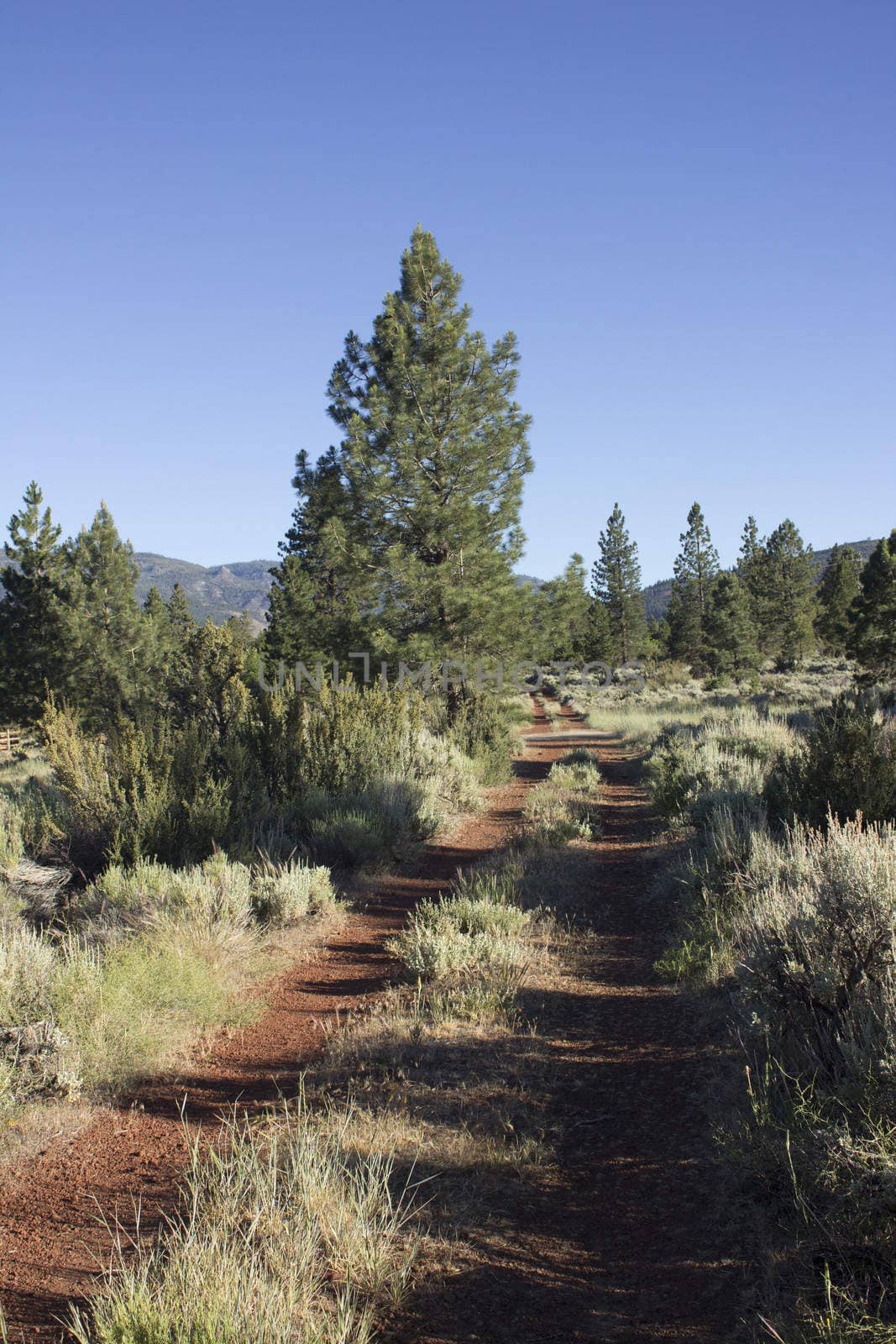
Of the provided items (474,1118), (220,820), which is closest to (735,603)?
(220,820)

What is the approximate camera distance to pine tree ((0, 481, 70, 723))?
27.9m

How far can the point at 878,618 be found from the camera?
31.2 m

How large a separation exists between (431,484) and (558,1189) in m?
14.6

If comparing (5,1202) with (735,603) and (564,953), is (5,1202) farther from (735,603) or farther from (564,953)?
(735,603)

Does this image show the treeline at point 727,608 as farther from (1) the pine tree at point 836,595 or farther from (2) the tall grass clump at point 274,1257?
(2) the tall grass clump at point 274,1257

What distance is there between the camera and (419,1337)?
261cm

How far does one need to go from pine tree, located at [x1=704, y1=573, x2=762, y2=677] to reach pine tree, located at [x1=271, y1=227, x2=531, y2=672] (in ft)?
112

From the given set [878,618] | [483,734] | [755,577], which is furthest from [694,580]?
[483,734]

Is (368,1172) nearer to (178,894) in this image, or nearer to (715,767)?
(178,894)

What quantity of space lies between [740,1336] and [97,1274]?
6.97ft

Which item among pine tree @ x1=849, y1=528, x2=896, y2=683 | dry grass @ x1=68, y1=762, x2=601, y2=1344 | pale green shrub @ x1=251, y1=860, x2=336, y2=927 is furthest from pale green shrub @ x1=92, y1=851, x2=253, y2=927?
pine tree @ x1=849, y1=528, x2=896, y2=683

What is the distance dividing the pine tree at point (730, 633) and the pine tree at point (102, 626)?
1302 inches

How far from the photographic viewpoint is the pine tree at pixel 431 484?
52.7 ft

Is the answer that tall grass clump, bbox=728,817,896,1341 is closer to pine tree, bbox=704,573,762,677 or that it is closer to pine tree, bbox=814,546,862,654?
pine tree, bbox=704,573,762,677
